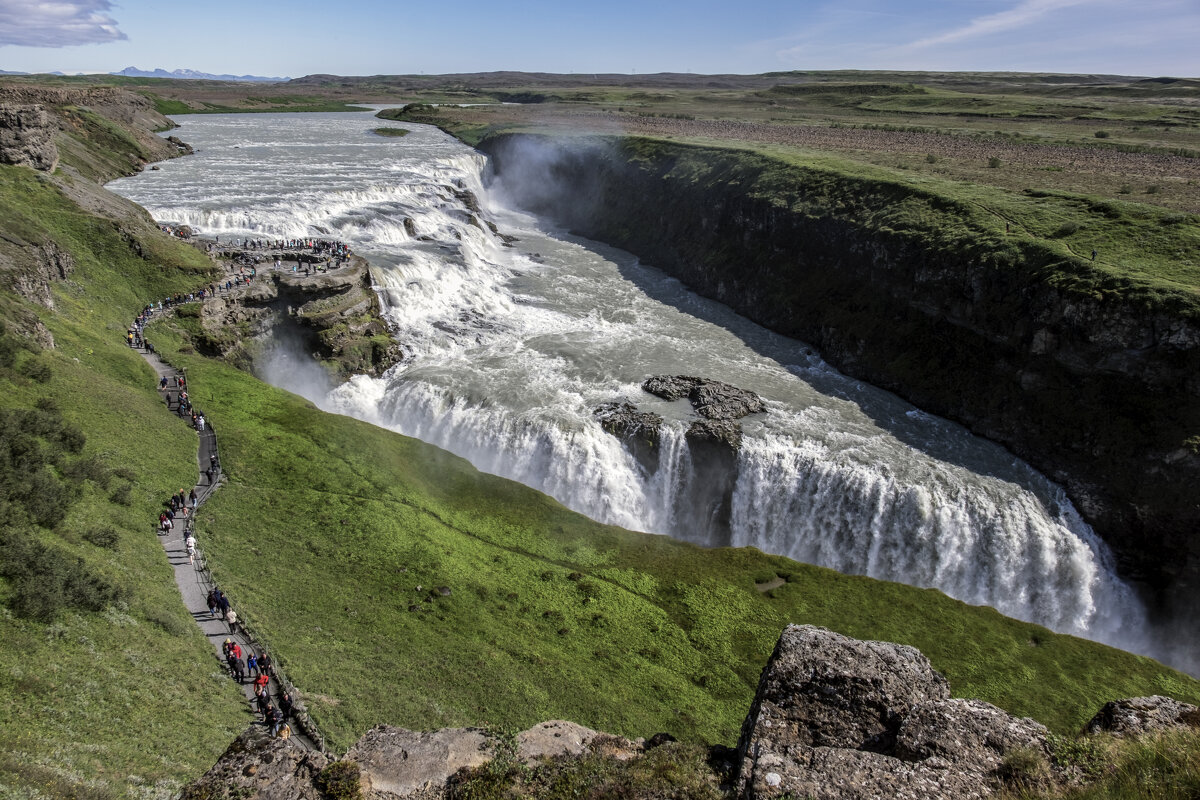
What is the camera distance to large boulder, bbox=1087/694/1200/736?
456 inches

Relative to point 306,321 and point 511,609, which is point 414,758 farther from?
point 306,321

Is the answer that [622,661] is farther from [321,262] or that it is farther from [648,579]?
[321,262]

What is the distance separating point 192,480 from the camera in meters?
29.2

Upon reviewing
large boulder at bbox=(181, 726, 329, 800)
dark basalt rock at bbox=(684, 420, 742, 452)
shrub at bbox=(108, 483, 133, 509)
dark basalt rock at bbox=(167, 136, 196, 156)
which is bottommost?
dark basalt rock at bbox=(684, 420, 742, 452)

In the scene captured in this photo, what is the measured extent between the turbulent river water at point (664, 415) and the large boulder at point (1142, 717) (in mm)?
22155

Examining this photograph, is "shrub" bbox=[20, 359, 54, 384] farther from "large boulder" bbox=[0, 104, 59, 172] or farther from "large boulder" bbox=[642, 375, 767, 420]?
"large boulder" bbox=[642, 375, 767, 420]

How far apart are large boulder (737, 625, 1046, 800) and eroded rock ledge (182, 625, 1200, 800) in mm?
21

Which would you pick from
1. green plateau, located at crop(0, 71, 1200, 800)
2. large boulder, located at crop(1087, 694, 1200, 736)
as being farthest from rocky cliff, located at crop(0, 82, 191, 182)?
large boulder, located at crop(1087, 694, 1200, 736)

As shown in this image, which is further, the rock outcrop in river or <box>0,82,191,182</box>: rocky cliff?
<box>0,82,191,182</box>: rocky cliff

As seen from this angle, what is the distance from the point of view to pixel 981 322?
141 ft

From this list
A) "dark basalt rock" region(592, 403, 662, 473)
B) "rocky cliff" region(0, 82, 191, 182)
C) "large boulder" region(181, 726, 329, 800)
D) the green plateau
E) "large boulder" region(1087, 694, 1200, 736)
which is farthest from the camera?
"rocky cliff" region(0, 82, 191, 182)

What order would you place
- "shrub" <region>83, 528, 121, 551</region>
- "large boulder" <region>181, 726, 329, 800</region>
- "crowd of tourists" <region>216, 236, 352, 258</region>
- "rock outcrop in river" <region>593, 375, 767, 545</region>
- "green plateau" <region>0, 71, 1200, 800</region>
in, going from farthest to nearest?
"crowd of tourists" <region>216, 236, 352, 258</region>
"rock outcrop in river" <region>593, 375, 767, 545</region>
"shrub" <region>83, 528, 121, 551</region>
"green plateau" <region>0, 71, 1200, 800</region>
"large boulder" <region>181, 726, 329, 800</region>

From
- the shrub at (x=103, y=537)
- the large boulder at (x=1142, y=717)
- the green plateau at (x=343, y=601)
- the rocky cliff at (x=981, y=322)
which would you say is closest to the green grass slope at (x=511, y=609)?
the green plateau at (x=343, y=601)

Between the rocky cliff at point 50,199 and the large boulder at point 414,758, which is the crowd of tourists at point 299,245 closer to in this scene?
the rocky cliff at point 50,199
